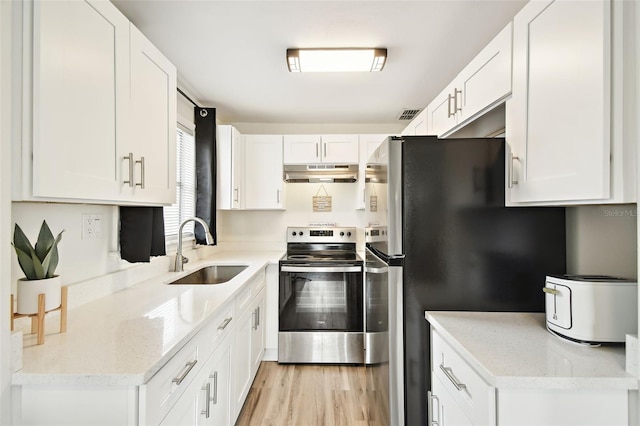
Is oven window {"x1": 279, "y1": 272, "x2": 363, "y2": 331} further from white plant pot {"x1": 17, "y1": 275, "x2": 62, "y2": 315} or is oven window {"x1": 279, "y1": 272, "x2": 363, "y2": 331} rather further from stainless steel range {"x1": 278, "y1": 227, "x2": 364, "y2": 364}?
white plant pot {"x1": 17, "y1": 275, "x2": 62, "y2": 315}

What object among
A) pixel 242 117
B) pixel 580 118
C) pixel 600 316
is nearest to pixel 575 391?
pixel 600 316

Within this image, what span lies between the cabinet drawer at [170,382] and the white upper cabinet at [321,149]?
93.6 inches

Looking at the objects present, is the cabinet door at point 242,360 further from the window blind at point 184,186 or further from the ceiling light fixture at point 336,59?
the ceiling light fixture at point 336,59

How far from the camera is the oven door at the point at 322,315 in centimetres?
292

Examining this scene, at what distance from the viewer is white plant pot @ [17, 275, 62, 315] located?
1025 millimetres

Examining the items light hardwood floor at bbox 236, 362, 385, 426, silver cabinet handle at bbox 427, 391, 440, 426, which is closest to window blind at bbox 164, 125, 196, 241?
light hardwood floor at bbox 236, 362, 385, 426

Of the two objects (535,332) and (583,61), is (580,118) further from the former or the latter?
(535,332)

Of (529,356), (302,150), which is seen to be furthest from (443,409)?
(302,150)

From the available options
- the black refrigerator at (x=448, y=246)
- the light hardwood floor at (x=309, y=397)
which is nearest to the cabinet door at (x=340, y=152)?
the black refrigerator at (x=448, y=246)

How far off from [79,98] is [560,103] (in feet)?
5.04

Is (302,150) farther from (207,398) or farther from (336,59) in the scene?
(207,398)

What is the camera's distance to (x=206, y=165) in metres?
2.98

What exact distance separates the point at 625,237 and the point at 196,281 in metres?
2.51

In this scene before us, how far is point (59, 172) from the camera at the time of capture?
1.00m
